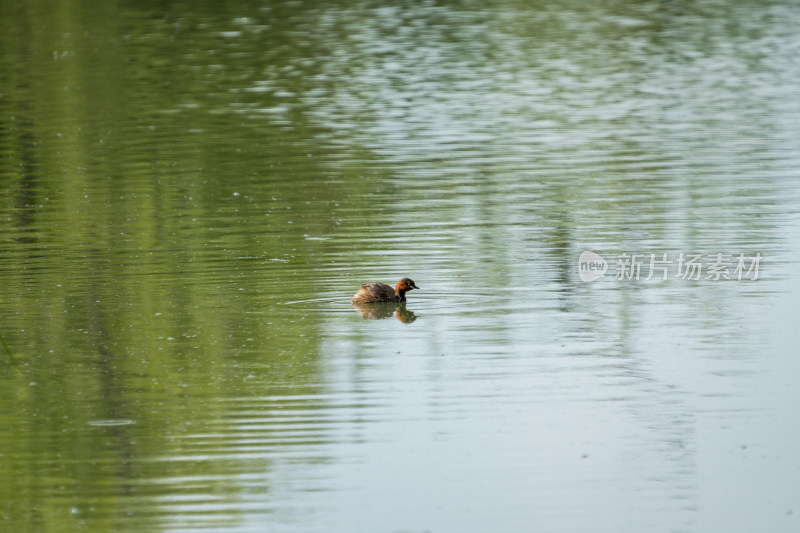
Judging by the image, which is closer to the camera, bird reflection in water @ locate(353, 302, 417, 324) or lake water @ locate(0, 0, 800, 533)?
lake water @ locate(0, 0, 800, 533)

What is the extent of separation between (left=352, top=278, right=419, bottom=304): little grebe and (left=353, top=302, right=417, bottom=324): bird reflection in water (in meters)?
0.04

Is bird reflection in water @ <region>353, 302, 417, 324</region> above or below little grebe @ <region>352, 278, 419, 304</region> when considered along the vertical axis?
below

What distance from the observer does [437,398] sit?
30.3 feet

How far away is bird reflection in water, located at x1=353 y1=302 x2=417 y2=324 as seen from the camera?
36.7 ft

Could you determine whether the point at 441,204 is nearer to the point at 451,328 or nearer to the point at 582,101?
the point at 451,328

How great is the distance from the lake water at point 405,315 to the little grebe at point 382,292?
97 millimetres

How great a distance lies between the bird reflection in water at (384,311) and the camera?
36.7 ft

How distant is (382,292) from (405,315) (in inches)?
10.4

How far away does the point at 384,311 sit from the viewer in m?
11.3

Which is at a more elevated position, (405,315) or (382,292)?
(382,292)

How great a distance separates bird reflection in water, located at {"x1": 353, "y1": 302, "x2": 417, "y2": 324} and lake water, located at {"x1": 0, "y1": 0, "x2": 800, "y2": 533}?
2 cm

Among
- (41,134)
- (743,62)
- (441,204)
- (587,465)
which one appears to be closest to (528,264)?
(441,204)

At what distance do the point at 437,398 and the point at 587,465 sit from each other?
145 centimetres

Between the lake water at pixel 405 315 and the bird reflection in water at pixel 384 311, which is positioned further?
the bird reflection in water at pixel 384 311
